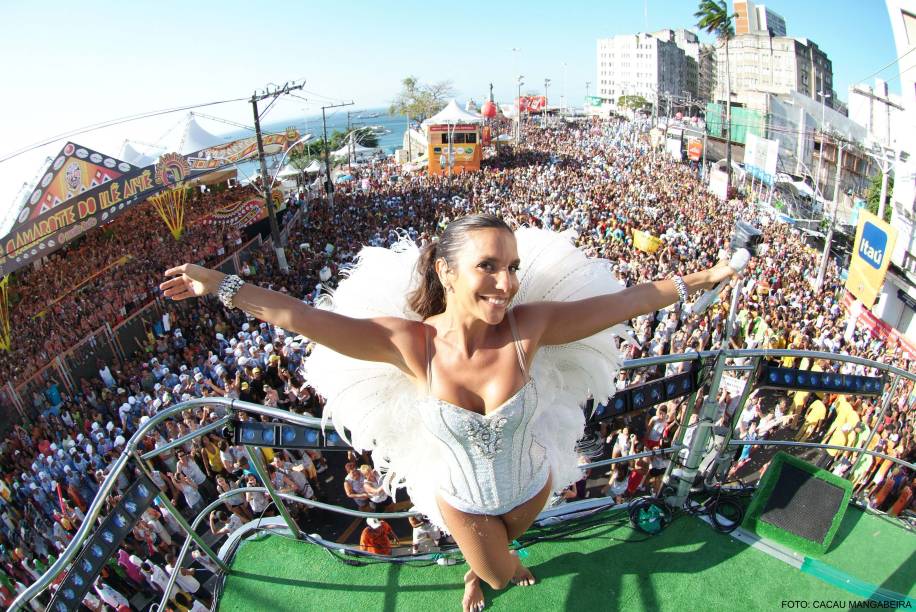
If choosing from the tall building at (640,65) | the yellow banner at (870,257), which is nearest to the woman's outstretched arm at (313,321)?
the yellow banner at (870,257)

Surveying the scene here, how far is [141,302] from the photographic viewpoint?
12.2 metres

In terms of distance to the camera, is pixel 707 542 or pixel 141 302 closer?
pixel 707 542

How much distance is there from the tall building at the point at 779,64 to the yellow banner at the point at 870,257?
6342 cm

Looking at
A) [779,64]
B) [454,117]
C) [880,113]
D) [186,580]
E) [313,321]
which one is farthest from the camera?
[779,64]

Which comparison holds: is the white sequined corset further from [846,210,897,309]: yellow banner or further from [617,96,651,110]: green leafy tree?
[617,96,651,110]: green leafy tree

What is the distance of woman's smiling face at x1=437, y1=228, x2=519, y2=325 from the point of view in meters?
1.58

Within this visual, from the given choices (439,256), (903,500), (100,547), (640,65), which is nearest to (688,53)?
(640,65)

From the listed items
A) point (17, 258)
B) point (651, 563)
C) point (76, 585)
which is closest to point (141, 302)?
point (17, 258)

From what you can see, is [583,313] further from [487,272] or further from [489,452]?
[489,452]

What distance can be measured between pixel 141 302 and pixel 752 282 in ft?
46.2

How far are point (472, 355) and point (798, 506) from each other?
1965 mm

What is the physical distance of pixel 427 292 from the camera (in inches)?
72.6

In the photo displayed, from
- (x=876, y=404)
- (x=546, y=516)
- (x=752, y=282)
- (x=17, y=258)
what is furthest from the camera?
(x=752, y=282)

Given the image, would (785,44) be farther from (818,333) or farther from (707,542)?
(707,542)
